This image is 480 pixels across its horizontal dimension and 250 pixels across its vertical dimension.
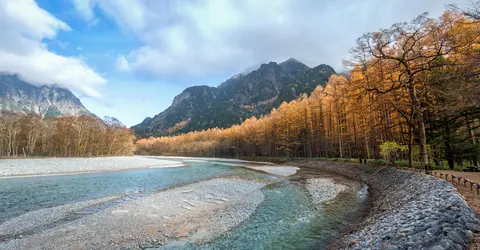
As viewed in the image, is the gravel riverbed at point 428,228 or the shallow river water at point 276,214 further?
the shallow river water at point 276,214

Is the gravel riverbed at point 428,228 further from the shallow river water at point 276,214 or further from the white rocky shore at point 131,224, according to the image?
the white rocky shore at point 131,224

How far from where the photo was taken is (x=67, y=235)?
26.2 ft

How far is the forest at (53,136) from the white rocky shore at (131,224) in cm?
5565

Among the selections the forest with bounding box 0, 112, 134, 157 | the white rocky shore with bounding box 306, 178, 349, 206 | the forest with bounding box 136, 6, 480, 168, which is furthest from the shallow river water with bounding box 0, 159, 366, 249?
the forest with bounding box 0, 112, 134, 157

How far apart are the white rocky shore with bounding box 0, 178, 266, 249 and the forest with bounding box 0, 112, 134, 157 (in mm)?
55655

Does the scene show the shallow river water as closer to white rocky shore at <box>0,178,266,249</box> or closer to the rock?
white rocky shore at <box>0,178,266,249</box>

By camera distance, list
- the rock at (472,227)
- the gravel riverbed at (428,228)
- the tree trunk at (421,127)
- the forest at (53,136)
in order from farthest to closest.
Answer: the forest at (53,136) → the tree trunk at (421,127) → the rock at (472,227) → the gravel riverbed at (428,228)

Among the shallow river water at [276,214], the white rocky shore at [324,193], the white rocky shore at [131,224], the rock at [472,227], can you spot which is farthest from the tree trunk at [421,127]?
the white rocky shore at [131,224]

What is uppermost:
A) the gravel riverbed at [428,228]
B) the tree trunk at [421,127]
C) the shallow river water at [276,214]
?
the tree trunk at [421,127]

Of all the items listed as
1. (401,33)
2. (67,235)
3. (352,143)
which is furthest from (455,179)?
(352,143)

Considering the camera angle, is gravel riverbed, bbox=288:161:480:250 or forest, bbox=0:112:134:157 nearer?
gravel riverbed, bbox=288:161:480:250

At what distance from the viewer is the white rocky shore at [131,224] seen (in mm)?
7480

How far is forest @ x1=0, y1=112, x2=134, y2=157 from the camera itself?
162ft

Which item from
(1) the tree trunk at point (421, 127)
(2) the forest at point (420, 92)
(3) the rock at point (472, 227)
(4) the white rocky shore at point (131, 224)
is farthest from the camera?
(1) the tree trunk at point (421, 127)
